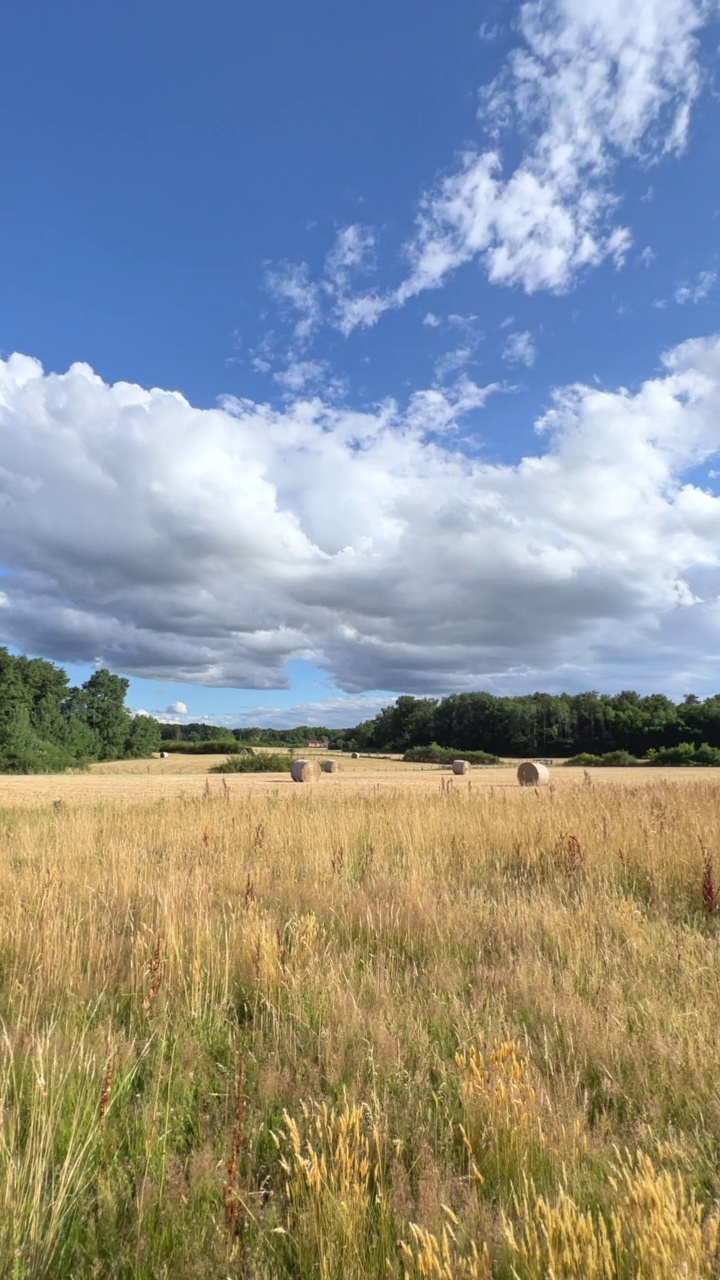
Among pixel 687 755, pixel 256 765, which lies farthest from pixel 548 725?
pixel 256 765

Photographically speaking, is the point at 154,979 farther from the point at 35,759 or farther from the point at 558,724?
the point at 558,724

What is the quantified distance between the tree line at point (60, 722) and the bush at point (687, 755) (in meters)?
57.4

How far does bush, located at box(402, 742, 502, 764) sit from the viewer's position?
74.1 m

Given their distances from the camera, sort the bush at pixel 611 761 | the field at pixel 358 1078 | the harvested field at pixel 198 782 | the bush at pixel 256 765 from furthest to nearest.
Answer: the bush at pixel 611 761 < the bush at pixel 256 765 < the harvested field at pixel 198 782 < the field at pixel 358 1078

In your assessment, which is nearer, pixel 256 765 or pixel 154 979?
pixel 154 979

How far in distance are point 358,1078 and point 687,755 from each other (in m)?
74.8

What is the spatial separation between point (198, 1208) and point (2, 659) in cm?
7071

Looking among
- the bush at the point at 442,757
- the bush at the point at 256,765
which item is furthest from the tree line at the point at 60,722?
the bush at the point at 442,757

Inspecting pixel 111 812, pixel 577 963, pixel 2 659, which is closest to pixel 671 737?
pixel 2 659

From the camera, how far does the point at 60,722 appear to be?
7206 centimetres

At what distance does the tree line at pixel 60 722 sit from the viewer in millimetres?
56281

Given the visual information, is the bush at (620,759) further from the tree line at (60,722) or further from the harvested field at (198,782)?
the tree line at (60,722)

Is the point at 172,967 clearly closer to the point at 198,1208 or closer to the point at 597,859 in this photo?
the point at 198,1208

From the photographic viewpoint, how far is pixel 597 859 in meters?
7.01
